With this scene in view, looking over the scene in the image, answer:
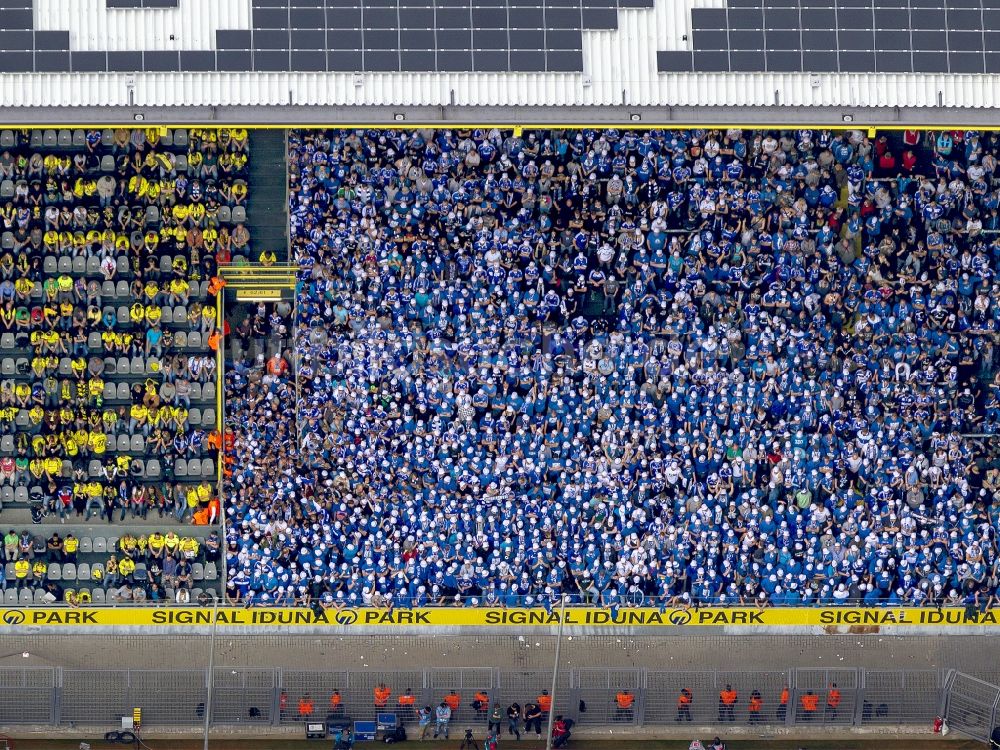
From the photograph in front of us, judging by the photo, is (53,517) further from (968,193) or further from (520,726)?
(968,193)

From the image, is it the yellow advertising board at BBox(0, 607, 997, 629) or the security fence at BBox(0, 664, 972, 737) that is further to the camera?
the yellow advertising board at BBox(0, 607, 997, 629)

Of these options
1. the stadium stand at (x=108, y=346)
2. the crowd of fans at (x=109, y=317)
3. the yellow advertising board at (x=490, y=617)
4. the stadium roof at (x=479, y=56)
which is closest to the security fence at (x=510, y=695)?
the yellow advertising board at (x=490, y=617)

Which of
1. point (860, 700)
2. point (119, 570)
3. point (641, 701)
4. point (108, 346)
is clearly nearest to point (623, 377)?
point (641, 701)

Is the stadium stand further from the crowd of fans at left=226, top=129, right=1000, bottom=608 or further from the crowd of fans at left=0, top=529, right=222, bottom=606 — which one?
the crowd of fans at left=226, top=129, right=1000, bottom=608

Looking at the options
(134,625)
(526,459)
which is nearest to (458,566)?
(526,459)

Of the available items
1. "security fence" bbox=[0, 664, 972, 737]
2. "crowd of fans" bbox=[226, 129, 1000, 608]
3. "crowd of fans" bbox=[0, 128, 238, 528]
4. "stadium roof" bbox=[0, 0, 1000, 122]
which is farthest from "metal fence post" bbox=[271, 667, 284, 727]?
"stadium roof" bbox=[0, 0, 1000, 122]

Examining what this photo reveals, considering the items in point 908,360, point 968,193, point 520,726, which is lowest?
point 520,726
